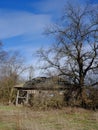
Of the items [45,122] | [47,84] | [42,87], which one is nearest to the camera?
[45,122]

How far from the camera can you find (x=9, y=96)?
38.8 m

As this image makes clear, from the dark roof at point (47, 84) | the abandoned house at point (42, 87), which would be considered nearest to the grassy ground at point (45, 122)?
the abandoned house at point (42, 87)

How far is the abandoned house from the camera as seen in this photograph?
28.2m

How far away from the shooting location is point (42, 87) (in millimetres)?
30203

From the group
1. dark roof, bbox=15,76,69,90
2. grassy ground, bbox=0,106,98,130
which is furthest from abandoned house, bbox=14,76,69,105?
grassy ground, bbox=0,106,98,130

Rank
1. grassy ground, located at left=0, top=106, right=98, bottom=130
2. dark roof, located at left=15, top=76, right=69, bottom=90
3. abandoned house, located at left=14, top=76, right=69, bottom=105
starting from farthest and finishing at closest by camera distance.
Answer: dark roof, located at left=15, top=76, right=69, bottom=90
abandoned house, located at left=14, top=76, right=69, bottom=105
grassy ground, located at left=0, top=106, right=98, bottom=130

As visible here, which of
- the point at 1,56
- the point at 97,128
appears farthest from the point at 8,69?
the point at 97,128

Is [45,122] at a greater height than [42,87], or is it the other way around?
[42,87]

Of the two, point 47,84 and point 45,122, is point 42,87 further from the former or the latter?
point 45,122

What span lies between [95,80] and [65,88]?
3.55 metres

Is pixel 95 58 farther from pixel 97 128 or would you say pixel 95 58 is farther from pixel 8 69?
pixel 8 69

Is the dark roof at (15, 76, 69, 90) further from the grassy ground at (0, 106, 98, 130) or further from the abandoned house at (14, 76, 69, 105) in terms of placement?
the grassy ground at (0, 106, 98, 130)

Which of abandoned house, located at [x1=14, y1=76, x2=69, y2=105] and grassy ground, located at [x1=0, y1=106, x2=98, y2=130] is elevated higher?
abandoned house, located at [x1=14, y1=76, x2=69, y2=105]

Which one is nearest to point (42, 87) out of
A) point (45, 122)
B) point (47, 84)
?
point (47, 84)
